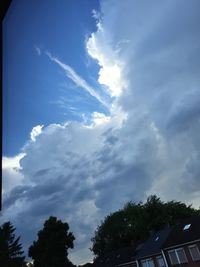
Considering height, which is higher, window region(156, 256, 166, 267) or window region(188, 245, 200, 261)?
window region(156, 256, 166, 267)

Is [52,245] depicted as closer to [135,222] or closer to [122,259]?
[122,259]

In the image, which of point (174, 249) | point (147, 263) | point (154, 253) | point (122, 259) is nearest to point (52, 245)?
point (122, 259)

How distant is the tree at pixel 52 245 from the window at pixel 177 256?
96.6ft

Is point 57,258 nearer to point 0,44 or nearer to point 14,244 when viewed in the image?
point 14,244

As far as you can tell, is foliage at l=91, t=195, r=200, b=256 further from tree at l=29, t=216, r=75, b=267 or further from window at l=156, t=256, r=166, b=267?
window at l=156, t=256, r=166, b=267

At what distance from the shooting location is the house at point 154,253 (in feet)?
159

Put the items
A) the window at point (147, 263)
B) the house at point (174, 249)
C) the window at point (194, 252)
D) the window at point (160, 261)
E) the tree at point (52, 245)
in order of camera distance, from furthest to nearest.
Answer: the tree at point (52, 245) < the window at point (147, 263) < the window at point (160, 261) < the house at point (174, 249) < the window at point (194, 252)

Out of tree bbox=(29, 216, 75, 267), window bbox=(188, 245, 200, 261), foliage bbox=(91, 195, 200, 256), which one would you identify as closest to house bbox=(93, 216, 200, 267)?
window bbox=(188, 245, 200, 261)

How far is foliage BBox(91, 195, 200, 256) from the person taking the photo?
84.2 m

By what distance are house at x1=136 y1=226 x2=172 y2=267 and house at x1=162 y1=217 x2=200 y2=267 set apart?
1.39 m

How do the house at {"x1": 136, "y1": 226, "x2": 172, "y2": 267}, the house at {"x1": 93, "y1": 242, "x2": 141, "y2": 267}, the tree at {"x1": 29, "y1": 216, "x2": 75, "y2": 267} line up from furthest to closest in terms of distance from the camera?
the tree at {"x1": 29, "y1": 216, "x2": 75, "y2": 267} → the house at {"x1": 93, "y1": 242, "x2": 141, "y2": 267} → the house at {"x1": 136, "y1": 226, "x2": 172, "y2": 267}

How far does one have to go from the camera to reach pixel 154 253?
4972cm

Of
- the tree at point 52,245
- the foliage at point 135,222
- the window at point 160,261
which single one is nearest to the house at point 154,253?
the window at point 160,261

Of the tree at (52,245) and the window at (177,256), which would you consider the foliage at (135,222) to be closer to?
the tree at (52,245)
